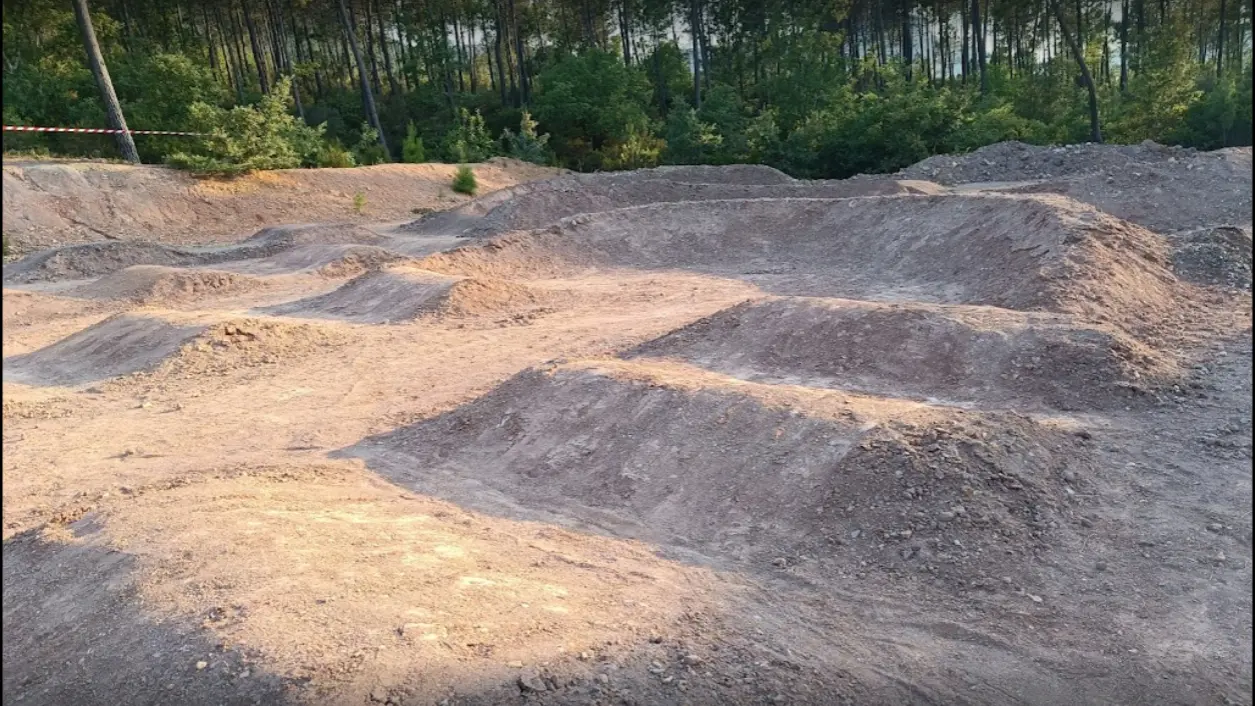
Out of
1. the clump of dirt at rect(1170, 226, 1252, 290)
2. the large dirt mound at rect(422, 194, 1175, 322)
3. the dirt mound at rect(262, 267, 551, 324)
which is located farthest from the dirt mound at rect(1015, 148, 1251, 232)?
the dirt mound at rect(262, 267, 551, 324)

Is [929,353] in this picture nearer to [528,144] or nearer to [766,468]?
[766,468]

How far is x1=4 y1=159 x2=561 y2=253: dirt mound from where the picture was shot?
802 inches

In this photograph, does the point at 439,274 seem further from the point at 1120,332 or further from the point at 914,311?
the point at 1120,332

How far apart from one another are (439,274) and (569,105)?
19.1m

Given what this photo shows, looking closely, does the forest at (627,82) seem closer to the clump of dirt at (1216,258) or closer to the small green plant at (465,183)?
the small green plant at (465,183)

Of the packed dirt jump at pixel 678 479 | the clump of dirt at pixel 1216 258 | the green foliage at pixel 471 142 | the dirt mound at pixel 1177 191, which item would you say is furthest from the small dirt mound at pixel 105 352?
the green foliage at pixel 471 142

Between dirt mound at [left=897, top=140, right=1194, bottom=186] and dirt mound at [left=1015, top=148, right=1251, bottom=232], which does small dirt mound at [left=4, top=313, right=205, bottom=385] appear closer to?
dirt mound at [left=1015, top=148, right=1251, bottom=232]

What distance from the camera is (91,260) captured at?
1822cm

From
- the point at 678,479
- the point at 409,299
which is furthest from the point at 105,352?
the point at 678,479

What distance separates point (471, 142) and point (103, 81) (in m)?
12.0

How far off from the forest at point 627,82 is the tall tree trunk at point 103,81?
115cm

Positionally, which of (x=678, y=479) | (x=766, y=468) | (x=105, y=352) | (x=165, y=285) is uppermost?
(x=165, y=285)

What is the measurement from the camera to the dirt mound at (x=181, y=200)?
20.4m

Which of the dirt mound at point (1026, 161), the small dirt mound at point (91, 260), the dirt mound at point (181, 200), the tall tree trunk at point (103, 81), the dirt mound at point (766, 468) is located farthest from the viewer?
the tall tree trunk at point (103, 81)
